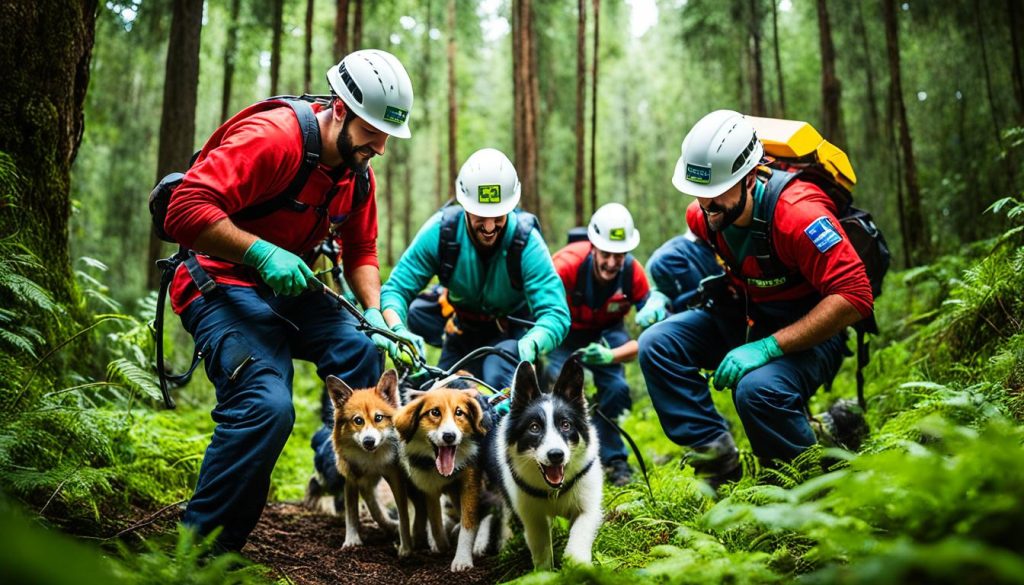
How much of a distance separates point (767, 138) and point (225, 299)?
13.8ft

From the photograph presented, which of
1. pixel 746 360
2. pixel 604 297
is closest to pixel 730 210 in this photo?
pixel 746 360

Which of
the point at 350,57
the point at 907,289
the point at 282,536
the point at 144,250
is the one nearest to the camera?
the point at 350,57

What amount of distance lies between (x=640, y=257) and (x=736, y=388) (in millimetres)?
19117

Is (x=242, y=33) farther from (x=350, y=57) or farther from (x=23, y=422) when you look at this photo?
(x=23, y=422)

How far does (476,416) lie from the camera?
5.09 meters

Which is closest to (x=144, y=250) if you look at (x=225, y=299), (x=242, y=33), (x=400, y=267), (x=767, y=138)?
(x=242, y=33)

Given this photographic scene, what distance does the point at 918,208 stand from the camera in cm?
1103

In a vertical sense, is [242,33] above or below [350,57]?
above

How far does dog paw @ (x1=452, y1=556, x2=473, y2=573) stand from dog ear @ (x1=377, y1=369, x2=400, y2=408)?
4.36ft

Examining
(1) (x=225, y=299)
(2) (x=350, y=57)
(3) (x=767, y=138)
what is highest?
(2) (x=350, y=57)

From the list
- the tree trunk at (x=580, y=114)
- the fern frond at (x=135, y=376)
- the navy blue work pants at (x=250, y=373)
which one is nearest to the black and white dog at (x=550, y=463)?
the navy blue work pants at (x=250, y=373)

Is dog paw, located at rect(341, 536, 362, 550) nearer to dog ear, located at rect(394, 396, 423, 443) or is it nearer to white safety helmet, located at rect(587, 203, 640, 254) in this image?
dog ear, located at rect(394, 396, 423, 443)

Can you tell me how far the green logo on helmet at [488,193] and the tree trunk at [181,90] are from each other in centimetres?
Answer: 520

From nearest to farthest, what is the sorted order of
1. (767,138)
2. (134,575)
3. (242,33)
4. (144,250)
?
(134,575)
(767,138)
(242,33)
(144,250)
